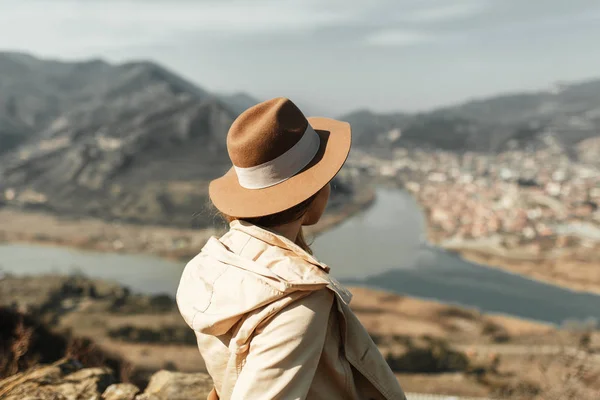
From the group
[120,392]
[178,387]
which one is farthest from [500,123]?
[120,392]

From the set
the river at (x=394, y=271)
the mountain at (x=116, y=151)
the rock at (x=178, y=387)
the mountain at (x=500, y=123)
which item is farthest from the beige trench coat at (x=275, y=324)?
the mountain at (x=500, y=123)

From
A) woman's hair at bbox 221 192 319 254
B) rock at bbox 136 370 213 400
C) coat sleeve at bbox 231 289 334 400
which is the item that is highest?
woman's hair at bbox 221 192 319 254

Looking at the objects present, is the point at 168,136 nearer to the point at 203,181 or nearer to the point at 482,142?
the point at 203,181

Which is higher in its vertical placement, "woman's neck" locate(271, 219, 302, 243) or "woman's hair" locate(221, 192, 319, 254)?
"woman's hair" locate(221, 192, 319, 254)

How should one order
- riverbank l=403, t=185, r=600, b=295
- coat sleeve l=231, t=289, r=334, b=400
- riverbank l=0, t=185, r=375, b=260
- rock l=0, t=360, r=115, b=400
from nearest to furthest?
1. coat sleeve l=231, t=289, r=334, b=400
2. rock l=0, t=360, r=115, b=400
3. riverbank l=403, t=185, r=600, b=295
4. riverbank l=0, t=185, r=375, b=260

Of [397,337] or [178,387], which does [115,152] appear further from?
[178,387]

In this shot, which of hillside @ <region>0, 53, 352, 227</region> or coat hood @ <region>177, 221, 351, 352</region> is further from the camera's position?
hillside @ <region>0, 53, 352, 227</region>

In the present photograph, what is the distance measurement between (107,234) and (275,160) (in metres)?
33.3

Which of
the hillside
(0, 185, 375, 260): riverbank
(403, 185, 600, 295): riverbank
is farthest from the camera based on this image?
the hillside

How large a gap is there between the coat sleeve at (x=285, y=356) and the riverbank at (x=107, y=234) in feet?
85.1

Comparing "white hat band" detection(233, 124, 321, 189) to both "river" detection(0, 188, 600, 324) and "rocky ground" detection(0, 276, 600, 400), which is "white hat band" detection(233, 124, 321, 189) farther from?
"river" detection(0, 188, 600, 324)

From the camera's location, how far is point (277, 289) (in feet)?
2.21

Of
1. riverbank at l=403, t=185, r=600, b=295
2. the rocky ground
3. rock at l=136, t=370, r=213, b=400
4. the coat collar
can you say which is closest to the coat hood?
the coat collar

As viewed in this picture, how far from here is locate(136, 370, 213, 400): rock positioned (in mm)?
1608
